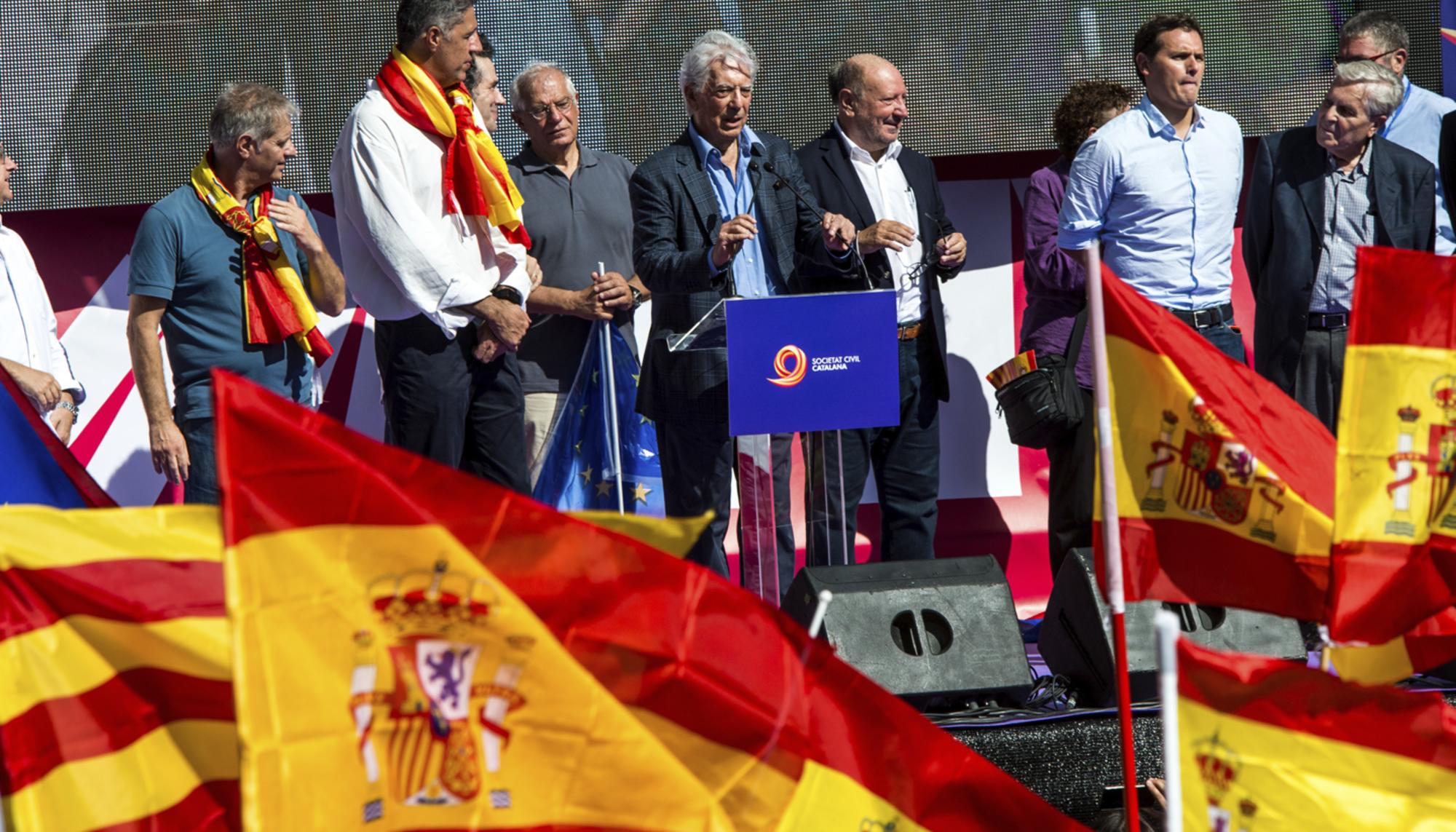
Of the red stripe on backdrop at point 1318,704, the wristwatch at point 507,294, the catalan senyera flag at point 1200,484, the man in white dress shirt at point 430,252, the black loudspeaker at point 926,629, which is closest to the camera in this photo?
the red stripe on backdrop at point 1318,704

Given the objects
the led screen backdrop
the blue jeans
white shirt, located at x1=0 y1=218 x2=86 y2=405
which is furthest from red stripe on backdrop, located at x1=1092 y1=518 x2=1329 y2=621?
white shirt, located at x1=0 y1=218 x2=86 y2=405

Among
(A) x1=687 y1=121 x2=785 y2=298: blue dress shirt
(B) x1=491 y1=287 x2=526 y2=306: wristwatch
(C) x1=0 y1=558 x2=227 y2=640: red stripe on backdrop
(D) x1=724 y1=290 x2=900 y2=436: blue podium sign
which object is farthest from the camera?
(A) x1=687 y1=121 x2=785 y2=298: blue dress shirt

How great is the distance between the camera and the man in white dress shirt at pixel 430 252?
469 centimetres

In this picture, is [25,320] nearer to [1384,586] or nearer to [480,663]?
[480,663]

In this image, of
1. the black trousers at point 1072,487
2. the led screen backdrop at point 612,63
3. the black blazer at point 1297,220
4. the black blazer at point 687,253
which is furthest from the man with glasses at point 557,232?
the black blazer at point 1297,220

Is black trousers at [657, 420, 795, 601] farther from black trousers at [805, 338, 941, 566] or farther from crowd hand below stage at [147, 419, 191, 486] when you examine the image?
crowd hand below stage at [147, 419, 191, 486]

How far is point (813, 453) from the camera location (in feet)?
16.8

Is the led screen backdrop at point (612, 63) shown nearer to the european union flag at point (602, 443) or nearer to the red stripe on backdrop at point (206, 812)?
the european union flag at point (602, 443)

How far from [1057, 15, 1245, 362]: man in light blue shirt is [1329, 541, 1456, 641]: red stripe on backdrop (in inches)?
85.5

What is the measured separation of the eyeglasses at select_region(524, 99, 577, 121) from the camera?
19.0ft

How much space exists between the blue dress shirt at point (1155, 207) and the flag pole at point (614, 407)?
150 centimetres

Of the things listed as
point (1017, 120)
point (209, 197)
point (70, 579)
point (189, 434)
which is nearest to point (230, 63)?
point (209, 197)

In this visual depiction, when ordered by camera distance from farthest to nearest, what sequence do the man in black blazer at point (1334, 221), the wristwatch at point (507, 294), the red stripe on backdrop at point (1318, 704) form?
the man in black blazer at point (1334, 221) < the wristwatch at point (507, 294) < the red stripe on backdrop at point (1318, 704)


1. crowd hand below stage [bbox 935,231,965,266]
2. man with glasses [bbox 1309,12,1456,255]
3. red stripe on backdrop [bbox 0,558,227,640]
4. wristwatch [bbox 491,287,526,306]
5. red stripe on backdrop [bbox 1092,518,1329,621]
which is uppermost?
man with glasses [bbox 1309,12,1456,255]
